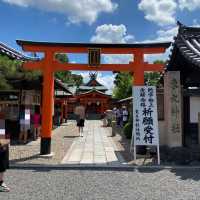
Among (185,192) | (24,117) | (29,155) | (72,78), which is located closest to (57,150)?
(29,155)

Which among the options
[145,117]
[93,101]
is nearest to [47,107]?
[145,117]

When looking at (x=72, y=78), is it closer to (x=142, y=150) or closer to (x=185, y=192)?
(x=142, y=150)

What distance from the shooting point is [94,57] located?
45.2 feet

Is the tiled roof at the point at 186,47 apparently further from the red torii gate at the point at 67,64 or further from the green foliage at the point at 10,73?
the green foliage at the point at 10,73

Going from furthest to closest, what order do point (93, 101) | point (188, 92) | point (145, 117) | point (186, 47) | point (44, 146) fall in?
point (93, 101) < point (188, 92) < point (44, 146) < point (145, 117) < point (186, 47)

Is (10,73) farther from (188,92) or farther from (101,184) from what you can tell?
(101,184)

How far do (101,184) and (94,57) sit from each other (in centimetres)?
581

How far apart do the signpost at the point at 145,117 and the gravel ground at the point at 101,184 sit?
1.99 metres

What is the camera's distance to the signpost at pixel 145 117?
1295 cm

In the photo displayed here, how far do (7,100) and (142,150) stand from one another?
9.06 m

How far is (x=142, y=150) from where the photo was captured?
13844 millimetres

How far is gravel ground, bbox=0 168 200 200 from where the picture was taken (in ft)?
26.0

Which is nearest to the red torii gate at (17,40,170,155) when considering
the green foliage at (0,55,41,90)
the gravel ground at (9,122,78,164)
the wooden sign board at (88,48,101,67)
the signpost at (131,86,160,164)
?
the wooden sign board at (88,48,101,67)

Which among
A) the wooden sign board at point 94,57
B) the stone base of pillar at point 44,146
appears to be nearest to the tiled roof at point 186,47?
the wooden sign board at point 94,57
